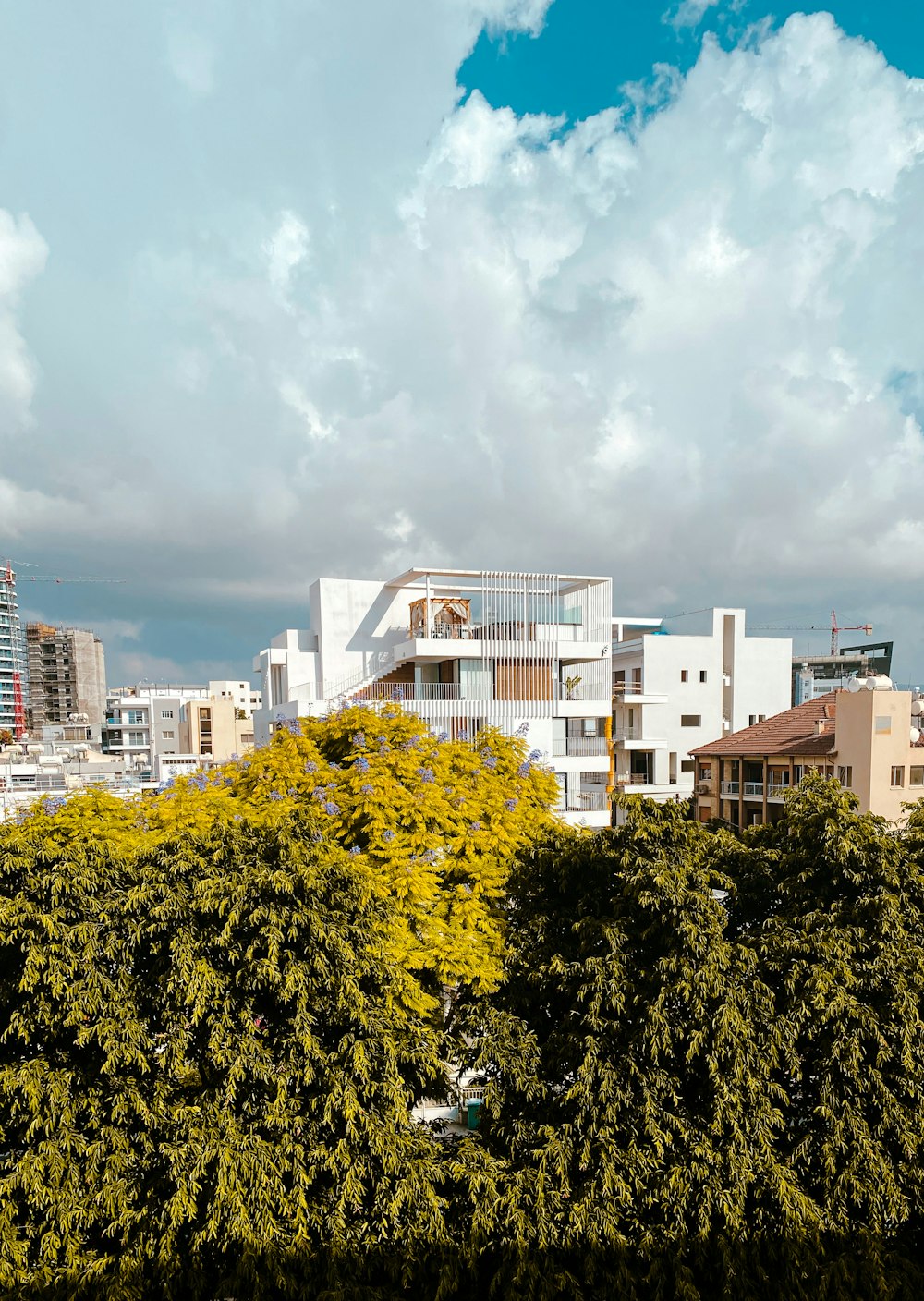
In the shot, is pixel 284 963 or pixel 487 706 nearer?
pixel 284 963

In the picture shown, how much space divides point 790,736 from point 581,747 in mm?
13907

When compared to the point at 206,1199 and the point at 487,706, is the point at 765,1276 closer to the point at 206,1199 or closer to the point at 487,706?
the point at 206,1199

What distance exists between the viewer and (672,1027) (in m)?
10.1

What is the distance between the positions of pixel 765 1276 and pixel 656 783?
132 feet

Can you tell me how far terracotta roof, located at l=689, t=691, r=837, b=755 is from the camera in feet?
124

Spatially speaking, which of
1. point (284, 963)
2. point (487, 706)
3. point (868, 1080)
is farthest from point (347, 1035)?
point (487, 706)

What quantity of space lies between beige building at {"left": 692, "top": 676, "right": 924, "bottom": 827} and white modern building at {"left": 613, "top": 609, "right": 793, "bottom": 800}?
241 inches

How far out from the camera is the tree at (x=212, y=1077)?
9.46m

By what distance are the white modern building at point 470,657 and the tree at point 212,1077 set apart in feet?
62.0

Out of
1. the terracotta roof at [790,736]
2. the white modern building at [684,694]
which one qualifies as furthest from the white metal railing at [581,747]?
the white modern building at [684,694]

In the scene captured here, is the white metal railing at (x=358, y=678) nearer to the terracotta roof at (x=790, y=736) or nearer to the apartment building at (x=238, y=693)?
the terracotta roof at (x=790, y=736)

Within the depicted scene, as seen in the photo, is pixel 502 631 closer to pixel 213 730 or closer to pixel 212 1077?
pixel 212 1077

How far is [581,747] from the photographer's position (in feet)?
103

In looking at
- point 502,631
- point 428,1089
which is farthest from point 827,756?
point 428,1089
